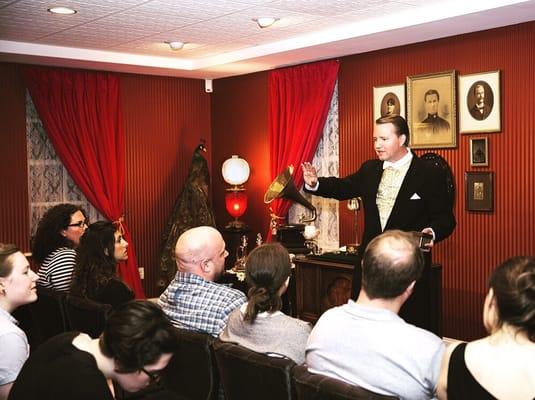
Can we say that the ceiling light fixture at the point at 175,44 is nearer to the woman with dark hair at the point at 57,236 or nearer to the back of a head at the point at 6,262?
the woman with dark hair at the point at 57,236

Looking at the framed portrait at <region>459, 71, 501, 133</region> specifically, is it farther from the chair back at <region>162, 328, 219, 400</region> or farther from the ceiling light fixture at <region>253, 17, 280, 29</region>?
the chair back at <region>162, 328, 219, 400</region>

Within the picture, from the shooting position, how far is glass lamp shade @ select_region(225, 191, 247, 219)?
280 inches

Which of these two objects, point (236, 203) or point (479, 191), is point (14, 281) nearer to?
point (479, 191)

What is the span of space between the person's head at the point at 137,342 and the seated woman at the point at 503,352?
819 mm

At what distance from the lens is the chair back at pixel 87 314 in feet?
10.5

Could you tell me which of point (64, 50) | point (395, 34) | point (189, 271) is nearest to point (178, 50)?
point (64, 50)

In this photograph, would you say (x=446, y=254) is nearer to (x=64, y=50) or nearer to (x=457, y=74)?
(x=457, y=74)

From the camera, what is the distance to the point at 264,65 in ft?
22.5

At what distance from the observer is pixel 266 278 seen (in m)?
2.57

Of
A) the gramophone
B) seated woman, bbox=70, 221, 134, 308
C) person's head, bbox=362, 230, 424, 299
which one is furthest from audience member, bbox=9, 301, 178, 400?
the gramophone

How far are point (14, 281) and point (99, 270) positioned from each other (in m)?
0.83

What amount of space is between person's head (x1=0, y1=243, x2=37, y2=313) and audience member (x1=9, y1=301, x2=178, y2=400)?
0.84m

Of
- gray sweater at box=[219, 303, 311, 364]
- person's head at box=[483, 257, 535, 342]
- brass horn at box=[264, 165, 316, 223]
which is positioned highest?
brass horn at box=[264, 165, 316, 223]

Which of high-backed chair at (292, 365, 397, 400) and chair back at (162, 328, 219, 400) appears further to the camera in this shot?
chair back at (162, 328, 219, 400)
